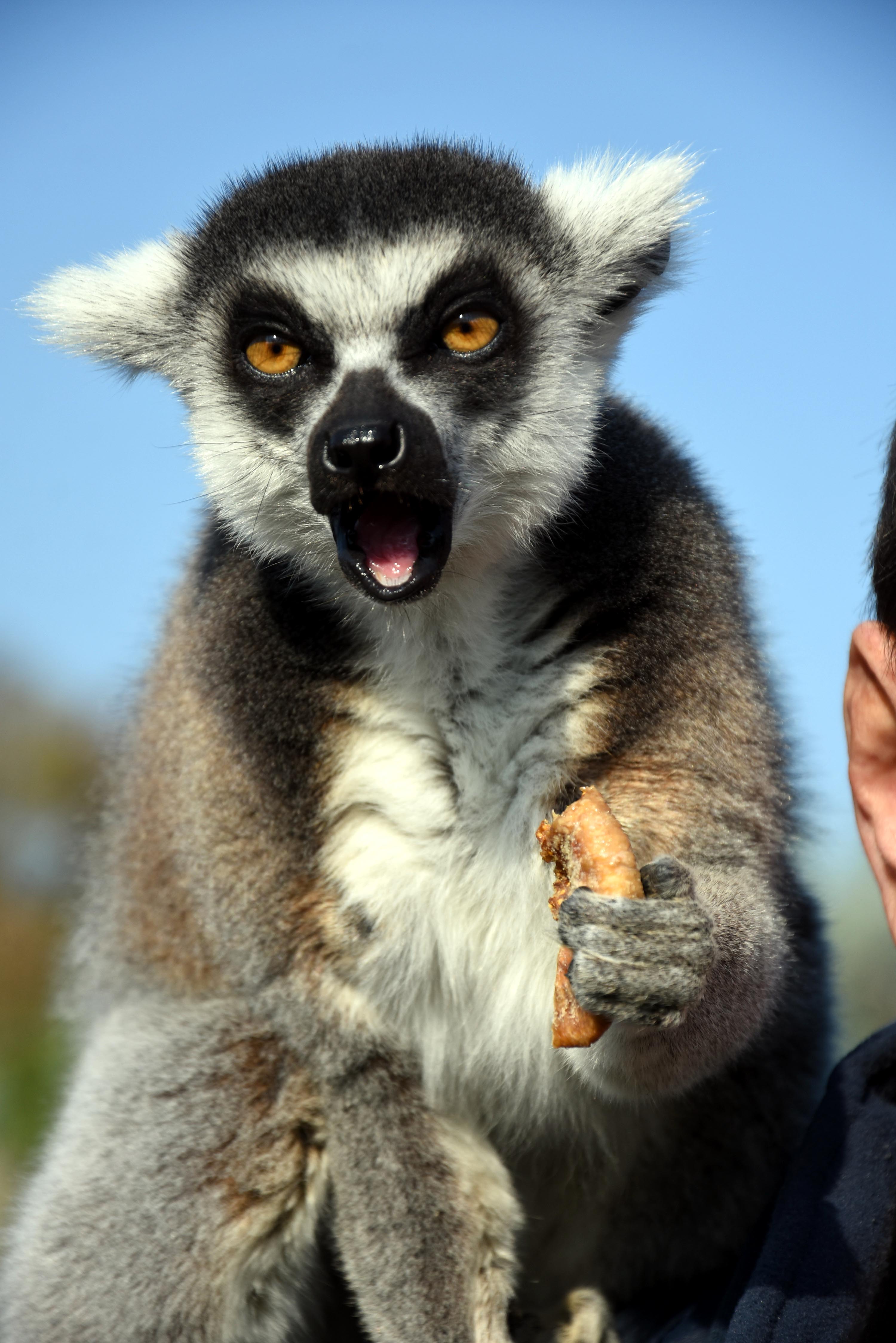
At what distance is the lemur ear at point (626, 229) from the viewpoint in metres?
3.15

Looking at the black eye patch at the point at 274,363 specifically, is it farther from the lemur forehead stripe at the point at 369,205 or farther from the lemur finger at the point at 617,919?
the lemur finger at the point at 617,919

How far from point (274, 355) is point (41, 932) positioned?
7170 mm

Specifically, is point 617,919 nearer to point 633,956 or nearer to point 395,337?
point 633,956

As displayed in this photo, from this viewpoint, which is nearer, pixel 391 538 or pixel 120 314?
pixel 391 538

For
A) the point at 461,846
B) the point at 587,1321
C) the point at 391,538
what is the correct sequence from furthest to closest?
the point at 587,1321, the point at 461,846, the point at 391,538

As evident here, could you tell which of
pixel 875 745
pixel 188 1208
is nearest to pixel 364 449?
pixel 875 745

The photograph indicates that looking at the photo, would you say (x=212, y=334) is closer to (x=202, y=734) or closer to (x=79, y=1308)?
(x=202, y=734)

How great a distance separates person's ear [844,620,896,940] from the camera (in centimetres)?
231

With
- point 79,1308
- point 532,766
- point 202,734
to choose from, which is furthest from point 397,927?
point 79,1308

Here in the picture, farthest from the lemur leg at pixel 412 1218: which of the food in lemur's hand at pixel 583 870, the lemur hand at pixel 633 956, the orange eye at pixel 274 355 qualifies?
the orange eye at pixel 274 355

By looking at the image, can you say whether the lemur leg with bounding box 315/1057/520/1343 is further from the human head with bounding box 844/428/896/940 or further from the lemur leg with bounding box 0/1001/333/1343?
the human head with bounding box 844/428/896/940

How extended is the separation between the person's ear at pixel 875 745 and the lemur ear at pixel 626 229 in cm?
127

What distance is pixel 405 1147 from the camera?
9.46 ft

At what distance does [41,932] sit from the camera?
913cm
